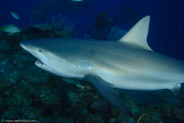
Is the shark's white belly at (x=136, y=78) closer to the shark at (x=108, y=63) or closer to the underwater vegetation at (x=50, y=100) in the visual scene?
the shark at (x=108, y=63)

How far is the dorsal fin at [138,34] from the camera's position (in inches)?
161

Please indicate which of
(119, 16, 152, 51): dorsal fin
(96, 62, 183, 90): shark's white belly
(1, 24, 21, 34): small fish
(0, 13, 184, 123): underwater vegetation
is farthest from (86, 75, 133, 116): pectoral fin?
(1, 24, 21, 34): small fish

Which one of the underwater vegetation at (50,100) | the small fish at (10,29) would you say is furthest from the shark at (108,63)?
the small fish at (10,29)

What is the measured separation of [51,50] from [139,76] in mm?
2088

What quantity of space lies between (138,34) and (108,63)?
1.45 metres

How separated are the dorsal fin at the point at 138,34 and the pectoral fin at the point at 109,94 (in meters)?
1.49

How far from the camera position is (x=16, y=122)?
2996 millimetres

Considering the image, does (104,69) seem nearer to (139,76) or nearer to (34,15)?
(139,76)

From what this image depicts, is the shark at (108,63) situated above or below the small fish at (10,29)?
above

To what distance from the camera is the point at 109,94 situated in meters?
2.81

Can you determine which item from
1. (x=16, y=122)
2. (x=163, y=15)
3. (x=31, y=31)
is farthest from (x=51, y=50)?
(x=163, y=15)

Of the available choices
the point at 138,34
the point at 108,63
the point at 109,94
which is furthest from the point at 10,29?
the point at 109,94

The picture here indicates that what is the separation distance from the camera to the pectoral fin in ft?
8.34

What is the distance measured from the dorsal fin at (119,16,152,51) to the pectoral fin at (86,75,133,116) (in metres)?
1.49
